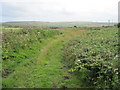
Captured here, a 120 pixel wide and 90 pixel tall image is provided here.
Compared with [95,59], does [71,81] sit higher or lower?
lower

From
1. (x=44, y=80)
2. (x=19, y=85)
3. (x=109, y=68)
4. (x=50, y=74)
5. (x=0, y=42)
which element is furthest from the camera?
(x=0, y=42)

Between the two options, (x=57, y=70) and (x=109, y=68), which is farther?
(x=57, y=70)

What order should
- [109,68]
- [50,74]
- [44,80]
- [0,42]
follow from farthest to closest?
[0,42], [50,74], [44,80], [109,68]

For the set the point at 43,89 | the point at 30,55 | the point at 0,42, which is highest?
the point at 0,42

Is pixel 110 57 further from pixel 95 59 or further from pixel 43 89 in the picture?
pixel 43 89

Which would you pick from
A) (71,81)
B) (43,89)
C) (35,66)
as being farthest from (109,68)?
(35,66)

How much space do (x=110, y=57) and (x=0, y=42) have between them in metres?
11.7

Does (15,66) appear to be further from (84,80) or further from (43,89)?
(84,80)

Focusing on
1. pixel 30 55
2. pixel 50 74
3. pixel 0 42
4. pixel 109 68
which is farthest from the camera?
pixel 0 42

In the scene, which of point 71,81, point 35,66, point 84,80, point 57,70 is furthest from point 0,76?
point 84,80

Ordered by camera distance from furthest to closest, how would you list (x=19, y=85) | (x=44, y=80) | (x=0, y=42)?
(x=0, y=42)
(x=44, y=80)
(x=19, y=85)

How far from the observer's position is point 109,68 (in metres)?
7.56

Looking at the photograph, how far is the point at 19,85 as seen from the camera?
8227 mm

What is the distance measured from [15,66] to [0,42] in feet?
19.4
